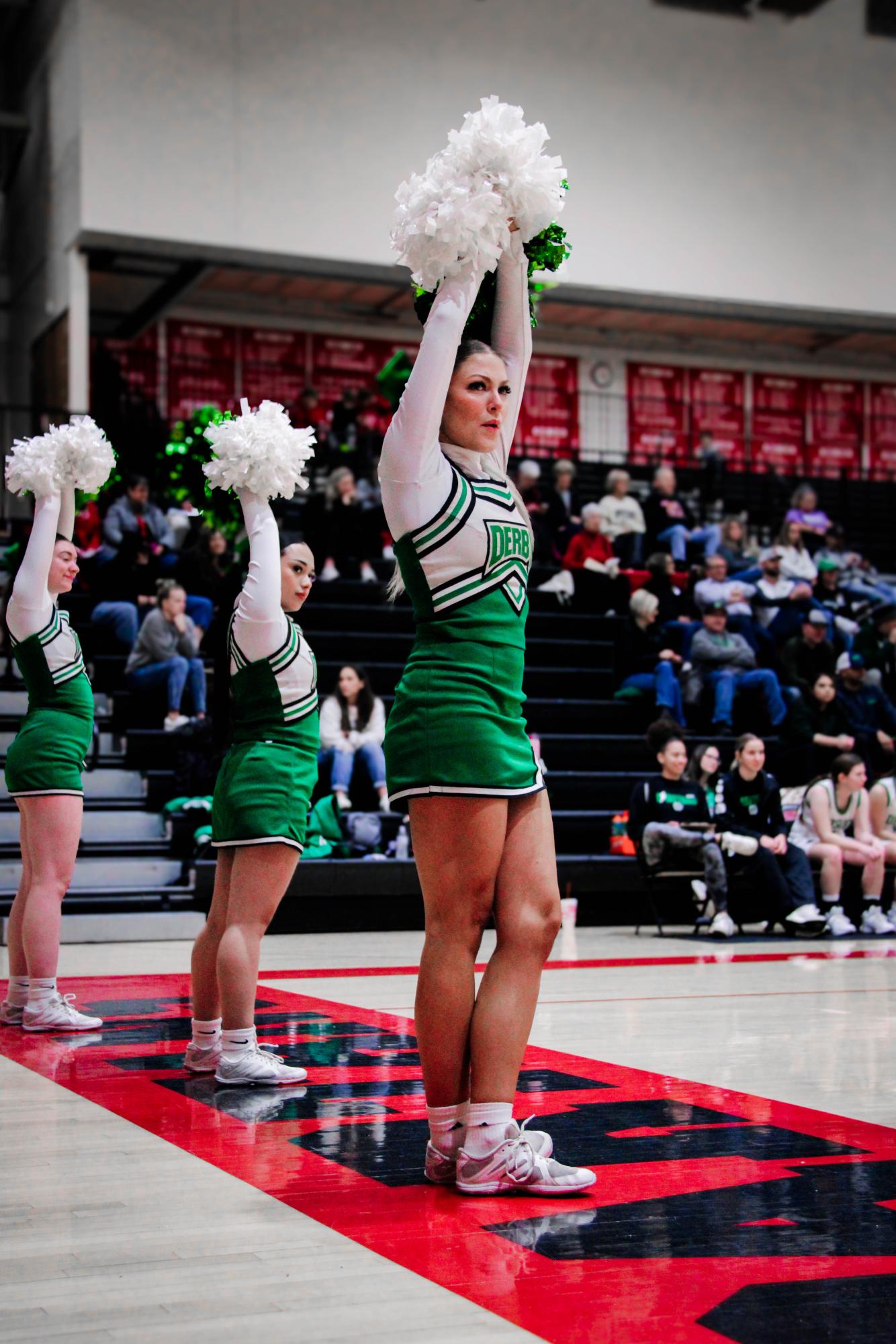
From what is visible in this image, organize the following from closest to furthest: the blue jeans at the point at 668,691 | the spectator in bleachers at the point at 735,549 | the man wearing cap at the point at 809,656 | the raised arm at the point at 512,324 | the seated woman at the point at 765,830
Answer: the raised arm at the point at 512,324 < the seated woman at the point at 765,830 < the blue jeans at the point at 668,691 < the man wearing cap at the point at 809,656 < the spectator in bleachers at the point at 735,549

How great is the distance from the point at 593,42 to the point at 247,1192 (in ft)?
53.2

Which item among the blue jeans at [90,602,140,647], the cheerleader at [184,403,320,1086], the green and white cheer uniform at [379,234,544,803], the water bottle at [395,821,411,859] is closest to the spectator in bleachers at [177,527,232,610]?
the blue jeans at [90,602,140,647]

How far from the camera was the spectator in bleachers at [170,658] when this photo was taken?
1050cm

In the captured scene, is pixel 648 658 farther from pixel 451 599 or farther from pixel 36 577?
pixel 451 599

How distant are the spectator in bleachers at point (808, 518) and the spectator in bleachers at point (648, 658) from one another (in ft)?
13.6

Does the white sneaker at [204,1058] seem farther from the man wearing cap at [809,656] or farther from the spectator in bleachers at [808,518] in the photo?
the spectator in bleachers at [808,518]

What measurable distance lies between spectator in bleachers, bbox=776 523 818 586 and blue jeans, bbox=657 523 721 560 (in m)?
0.63

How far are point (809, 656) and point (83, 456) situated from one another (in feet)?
26.7

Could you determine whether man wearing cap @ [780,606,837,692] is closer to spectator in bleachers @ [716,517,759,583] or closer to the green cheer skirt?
spectator in bleachers @ [716,517,759,583]

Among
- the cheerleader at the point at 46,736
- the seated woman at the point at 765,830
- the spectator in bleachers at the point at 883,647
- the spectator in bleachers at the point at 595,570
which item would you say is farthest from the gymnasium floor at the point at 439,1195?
the spectator in bleachers at the point at 595,570

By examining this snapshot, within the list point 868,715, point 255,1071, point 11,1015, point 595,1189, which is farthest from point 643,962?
point 868,715

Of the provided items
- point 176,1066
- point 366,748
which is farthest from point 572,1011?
point 366,748

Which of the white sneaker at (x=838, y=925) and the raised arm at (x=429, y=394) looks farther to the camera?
the white sneaker at (x=838, y=925)

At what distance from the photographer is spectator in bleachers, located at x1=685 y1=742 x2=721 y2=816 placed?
9422 millimetres
